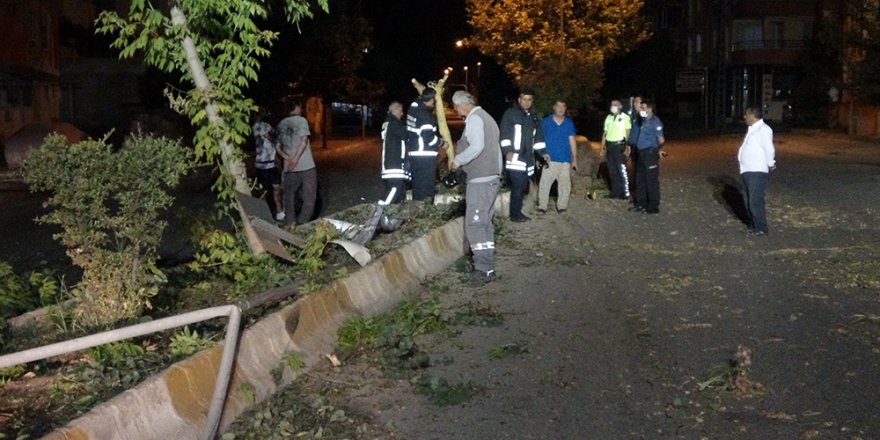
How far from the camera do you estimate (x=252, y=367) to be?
22.7 ft


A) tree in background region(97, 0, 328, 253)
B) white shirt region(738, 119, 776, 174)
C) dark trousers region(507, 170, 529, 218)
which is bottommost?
dark trousers region(507, 170, 529, 218)

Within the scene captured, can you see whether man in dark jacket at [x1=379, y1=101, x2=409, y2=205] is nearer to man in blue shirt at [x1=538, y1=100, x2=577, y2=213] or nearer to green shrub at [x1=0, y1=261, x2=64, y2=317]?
man in blue shirt at [x1=538, y1=100, x2=577, y2=213]

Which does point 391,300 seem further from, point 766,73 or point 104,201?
point 766,73

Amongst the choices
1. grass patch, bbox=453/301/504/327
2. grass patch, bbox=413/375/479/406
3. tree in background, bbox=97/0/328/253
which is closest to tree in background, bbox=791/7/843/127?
grass patch, bbox=453/301/504/327

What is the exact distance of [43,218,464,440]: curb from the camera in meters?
5.50

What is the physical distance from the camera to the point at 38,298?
337 inches

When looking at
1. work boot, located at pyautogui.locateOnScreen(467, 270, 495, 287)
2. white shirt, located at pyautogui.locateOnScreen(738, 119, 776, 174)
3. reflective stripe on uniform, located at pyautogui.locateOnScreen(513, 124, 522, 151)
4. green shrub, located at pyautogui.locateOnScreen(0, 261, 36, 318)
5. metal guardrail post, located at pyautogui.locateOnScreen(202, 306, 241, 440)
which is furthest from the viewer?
reflective stripe on uniform, located at pyautogui.locateOnScreen(513, 124, 522, 151)

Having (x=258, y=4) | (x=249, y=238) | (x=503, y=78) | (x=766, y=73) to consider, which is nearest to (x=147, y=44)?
(x=258, y=4)

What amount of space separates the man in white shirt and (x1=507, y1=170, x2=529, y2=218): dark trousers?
2964 millimetres

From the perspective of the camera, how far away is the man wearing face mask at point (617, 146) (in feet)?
59.9

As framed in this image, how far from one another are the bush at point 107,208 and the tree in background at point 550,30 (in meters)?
23.7

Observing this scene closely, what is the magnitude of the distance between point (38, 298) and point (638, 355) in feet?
15.5

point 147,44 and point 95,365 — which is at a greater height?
point 147,44

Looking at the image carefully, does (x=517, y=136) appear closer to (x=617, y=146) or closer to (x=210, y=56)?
(x=617, y=146)
